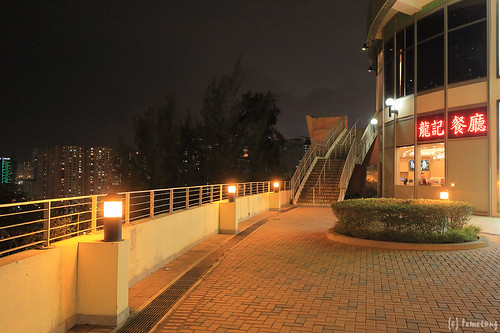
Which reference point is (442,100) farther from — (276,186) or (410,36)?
(276,186)

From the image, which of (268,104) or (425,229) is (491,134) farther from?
(268,104)

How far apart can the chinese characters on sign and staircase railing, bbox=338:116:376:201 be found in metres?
5.44

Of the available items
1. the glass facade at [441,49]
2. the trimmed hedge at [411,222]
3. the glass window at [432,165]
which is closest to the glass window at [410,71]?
the glass facade at [441,49]

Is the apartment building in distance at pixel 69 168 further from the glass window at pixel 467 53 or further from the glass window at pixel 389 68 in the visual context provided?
the glass window at pixel 467 53

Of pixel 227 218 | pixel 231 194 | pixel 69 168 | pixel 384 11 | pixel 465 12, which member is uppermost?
pixel 384 11

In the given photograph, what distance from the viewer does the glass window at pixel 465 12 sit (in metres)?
17.0

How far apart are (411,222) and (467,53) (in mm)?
11106

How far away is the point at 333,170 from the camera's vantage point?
2672cm

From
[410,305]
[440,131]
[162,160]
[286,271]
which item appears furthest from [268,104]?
[410,305]

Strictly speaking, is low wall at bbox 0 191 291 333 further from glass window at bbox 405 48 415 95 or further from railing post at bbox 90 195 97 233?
glass window at bbox 405 48 415 95

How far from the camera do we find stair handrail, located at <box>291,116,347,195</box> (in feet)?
83.1

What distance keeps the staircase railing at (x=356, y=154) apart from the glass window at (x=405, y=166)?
330cm

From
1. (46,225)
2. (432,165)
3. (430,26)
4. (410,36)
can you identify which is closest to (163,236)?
(46,225)

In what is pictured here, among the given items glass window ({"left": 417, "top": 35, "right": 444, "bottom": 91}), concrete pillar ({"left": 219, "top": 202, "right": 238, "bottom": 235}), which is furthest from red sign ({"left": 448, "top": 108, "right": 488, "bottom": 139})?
concrete pillar ({"left": 219, "top": 202, "right": 238, "bottom": 235})
